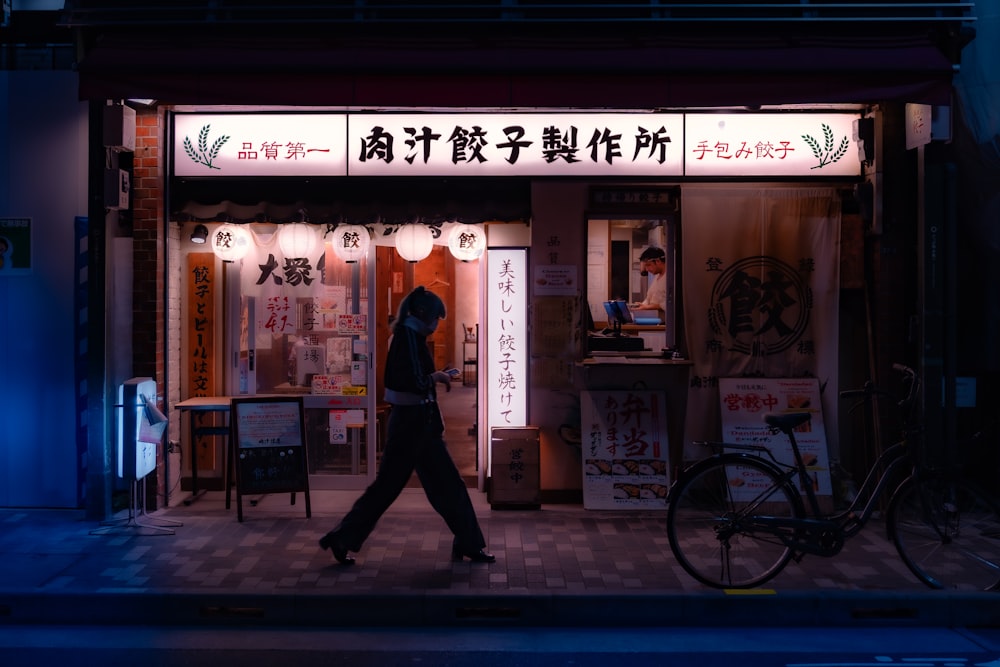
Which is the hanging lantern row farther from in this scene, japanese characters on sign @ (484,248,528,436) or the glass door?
the glass door

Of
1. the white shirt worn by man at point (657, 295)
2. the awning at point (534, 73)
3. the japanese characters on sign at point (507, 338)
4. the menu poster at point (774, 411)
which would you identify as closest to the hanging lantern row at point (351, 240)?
the japanese characters on sign at point (507, 338)

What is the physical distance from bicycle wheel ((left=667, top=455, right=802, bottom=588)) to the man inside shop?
3659mm

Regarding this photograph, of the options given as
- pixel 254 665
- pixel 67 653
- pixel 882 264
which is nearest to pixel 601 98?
pixel 882 264

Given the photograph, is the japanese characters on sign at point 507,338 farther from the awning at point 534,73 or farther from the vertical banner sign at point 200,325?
the vertical banner sign at point 200,325

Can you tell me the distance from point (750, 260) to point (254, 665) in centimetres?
592

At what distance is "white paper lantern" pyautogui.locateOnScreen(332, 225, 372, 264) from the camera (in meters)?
8.89

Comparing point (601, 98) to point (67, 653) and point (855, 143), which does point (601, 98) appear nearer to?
Answer: point (855, 143)

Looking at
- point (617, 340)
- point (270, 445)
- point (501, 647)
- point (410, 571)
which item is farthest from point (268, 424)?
point (501, 647)

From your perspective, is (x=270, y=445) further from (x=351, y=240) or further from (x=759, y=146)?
(x=759, y=146)

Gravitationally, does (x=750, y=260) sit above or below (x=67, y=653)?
above

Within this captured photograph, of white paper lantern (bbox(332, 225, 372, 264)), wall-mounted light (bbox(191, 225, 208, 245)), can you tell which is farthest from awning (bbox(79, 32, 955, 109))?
wall-mounted light (bbox(191, 225, 208, 245))

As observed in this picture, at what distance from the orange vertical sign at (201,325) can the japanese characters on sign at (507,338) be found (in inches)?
115

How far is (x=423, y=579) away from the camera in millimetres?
6621

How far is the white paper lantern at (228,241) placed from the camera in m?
8.84
